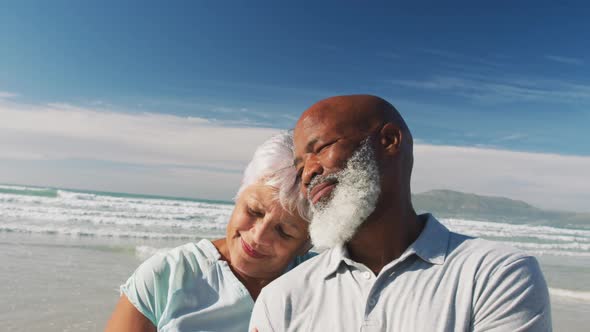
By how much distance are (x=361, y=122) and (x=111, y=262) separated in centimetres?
873

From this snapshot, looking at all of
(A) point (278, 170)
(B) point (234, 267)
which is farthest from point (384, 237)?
(B) point (234, 267)

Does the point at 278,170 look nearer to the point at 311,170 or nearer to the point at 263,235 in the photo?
the point at 263,235

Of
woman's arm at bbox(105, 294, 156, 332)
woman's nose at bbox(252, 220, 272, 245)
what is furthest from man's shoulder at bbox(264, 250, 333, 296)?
woman's arm at bbox(105, 294, 156, 332)

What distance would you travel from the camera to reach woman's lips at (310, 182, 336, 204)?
1.82m

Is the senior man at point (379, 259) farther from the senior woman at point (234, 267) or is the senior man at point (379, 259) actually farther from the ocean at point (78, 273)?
the ocean at point (78, 273)

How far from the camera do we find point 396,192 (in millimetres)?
1818

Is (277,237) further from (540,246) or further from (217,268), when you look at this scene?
(540,246)

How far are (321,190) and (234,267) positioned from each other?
1.10 metres

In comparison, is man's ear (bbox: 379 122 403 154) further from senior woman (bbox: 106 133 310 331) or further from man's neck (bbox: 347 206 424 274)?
senior woman (bbox: 106 133 310 331)

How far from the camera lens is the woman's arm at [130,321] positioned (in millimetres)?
2506

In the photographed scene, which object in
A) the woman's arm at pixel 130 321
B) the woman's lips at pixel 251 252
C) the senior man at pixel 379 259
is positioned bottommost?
the woman's arm at pixel 130 321

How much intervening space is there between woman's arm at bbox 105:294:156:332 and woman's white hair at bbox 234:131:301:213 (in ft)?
2.60

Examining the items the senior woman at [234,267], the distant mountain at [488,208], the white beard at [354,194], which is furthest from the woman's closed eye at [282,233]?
the distant mountain at [488,208]

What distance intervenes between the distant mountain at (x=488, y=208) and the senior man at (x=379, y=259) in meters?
45.7
